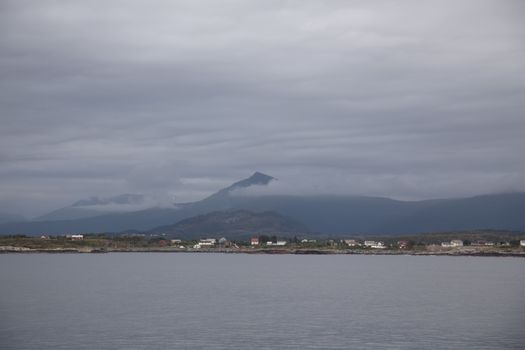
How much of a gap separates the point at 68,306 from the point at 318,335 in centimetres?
3271

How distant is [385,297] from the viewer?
93.6 meters

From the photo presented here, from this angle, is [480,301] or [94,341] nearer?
[94,341]

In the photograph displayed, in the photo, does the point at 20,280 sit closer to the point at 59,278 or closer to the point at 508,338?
the point at 59,278

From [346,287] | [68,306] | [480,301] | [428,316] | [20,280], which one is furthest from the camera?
[20,280]

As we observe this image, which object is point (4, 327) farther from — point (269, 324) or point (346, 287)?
point (346, 287)

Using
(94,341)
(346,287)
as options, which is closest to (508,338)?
(94,341)

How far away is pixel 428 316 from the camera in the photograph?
72.6 metres

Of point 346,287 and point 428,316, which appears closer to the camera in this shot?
point 428,316

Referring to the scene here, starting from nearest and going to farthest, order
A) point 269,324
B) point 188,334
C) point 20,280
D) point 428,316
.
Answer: point 188,334, point 269,324, point 428,316, point 20,280

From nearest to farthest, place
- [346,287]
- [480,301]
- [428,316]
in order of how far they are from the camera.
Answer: [428,316]
[480,301]
[346,287]

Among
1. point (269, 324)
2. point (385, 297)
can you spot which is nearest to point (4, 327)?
point (269, 324)

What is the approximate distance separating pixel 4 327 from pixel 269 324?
22833 mm

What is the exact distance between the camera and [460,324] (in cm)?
6669

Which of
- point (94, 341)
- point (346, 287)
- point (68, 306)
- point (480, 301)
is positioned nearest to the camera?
point (94, 341)
